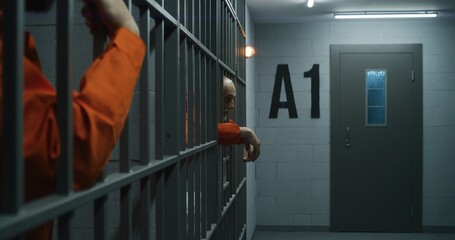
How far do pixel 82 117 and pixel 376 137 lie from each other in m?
5.58

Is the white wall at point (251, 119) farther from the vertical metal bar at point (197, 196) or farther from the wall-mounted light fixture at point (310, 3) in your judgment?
the vertical metal bar at point (197, 196)

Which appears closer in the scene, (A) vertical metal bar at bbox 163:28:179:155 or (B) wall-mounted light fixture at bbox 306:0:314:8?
(A) vertical metal bar at bbox 163:28:179:155

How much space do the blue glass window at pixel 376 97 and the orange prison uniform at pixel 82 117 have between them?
17.8 ft

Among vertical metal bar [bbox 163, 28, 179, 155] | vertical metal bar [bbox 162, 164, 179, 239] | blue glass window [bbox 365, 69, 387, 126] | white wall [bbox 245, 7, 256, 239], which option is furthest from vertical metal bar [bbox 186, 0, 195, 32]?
blue glass window [bbox 365, 69, 387, 126]

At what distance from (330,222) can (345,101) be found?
55.1 inches

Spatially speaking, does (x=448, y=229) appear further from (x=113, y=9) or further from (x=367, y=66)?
(x=113, y=9)

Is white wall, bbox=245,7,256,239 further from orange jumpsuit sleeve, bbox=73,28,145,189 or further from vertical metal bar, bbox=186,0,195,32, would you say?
orange jumpsuit sleeve, bbox=73,28,145,189

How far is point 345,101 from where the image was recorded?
6.14 meters

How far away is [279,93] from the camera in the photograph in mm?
6215

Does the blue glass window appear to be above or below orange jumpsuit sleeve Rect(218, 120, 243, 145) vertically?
above

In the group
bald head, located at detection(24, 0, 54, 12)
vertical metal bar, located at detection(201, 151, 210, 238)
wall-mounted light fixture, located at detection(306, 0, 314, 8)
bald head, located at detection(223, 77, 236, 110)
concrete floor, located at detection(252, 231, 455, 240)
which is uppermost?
wall-mounted light fixture, located at detection(306, 0, 314, 8)

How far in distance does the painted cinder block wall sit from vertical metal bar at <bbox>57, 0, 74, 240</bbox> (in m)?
5.38

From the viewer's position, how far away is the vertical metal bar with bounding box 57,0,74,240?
841mm

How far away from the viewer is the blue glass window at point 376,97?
6090 mm
